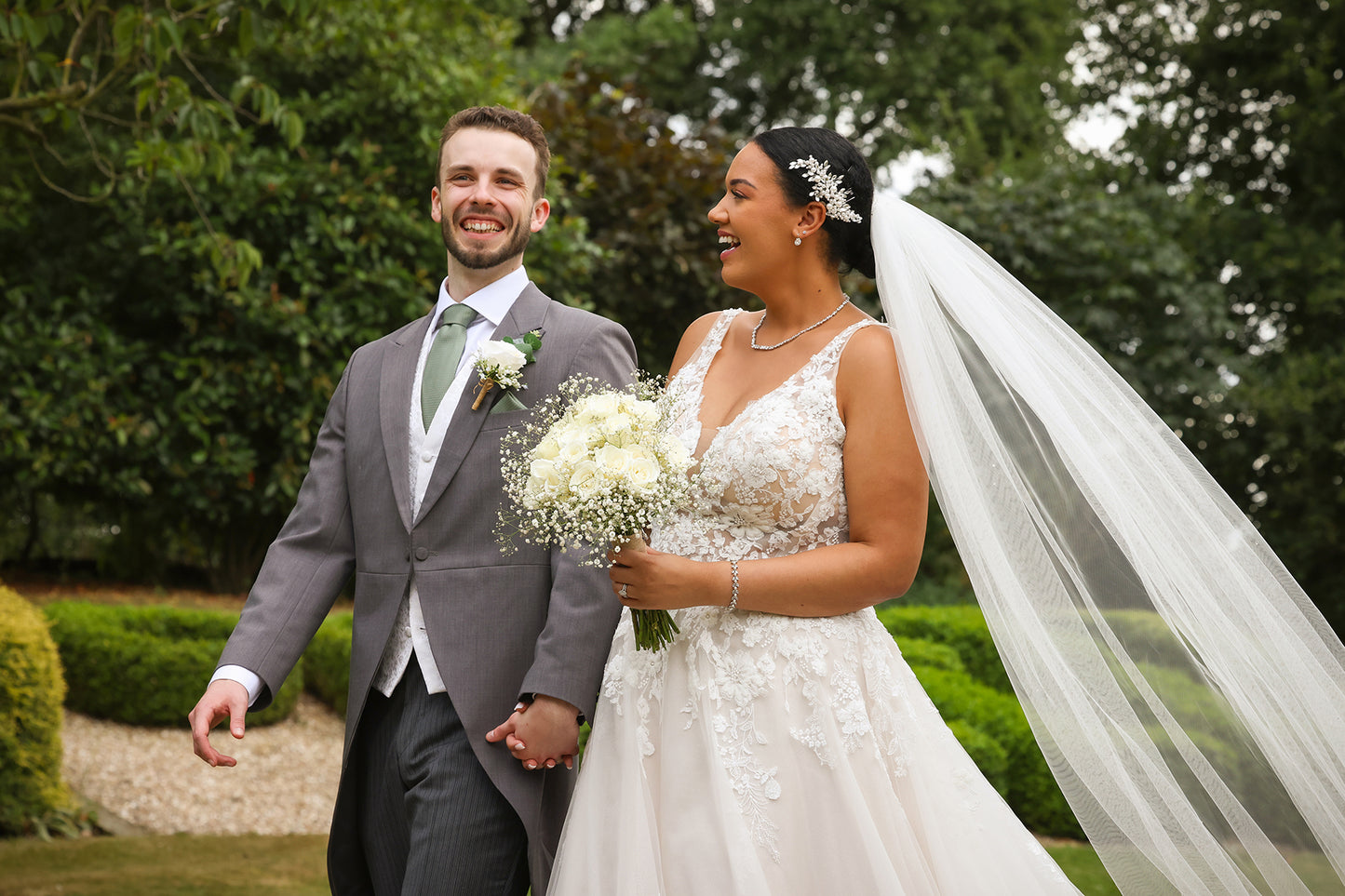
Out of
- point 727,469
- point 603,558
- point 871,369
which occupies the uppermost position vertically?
point 871,369

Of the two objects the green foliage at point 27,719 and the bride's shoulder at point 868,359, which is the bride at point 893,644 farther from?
the green foliage at point 27,719

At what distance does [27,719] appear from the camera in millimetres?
5535

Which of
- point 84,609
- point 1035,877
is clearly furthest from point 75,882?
point 1035,877

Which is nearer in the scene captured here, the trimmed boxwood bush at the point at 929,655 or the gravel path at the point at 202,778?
the gravel path at the point at 202,778

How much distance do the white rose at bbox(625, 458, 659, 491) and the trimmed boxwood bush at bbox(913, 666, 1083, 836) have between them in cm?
442

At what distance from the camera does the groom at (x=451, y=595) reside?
253 cm

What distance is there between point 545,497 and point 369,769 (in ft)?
2.97

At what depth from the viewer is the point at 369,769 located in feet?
9.00

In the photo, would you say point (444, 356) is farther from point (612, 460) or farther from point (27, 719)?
point (27, 719)

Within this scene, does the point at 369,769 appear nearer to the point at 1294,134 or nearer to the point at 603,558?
the point at 603,558

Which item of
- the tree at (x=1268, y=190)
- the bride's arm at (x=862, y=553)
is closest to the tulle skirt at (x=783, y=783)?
the bride's arm at (x=862, y=553)

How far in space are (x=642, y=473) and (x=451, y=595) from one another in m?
0.62

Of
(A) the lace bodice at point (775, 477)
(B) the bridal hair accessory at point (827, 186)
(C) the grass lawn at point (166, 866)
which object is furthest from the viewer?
(C) the grass lawn at point (166, 866)

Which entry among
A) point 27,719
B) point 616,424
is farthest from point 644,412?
point 27,719
